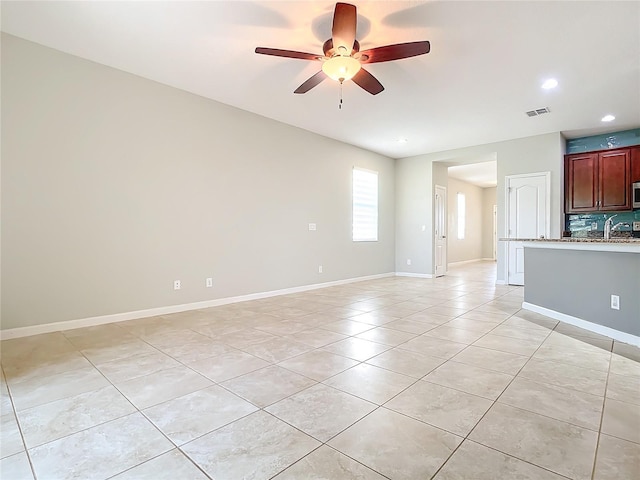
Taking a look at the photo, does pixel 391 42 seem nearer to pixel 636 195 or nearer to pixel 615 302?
pixel 615 302

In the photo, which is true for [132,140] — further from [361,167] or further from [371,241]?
[371,241]

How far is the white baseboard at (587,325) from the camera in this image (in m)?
2.94

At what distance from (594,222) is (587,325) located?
12.9 ft

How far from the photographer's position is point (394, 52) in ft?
9.27

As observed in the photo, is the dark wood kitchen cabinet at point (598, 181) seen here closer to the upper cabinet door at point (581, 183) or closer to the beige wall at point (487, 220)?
the upper cabinet door at point (581, 183)

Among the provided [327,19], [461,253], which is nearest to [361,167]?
[327,19]

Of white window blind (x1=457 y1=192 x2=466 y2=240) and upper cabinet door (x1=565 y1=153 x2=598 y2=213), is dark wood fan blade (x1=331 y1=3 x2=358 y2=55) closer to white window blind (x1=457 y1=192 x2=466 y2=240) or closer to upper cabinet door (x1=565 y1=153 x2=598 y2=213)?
upper cabinet door (x1=565 y1=153 x2=598 y2=213)

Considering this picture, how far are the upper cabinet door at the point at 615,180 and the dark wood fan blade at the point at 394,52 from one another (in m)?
5.17

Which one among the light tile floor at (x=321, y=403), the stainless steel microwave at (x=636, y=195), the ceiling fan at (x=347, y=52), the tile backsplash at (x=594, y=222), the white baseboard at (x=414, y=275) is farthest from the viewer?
the white baseboard at (x=414, y=275)

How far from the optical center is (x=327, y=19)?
9.39 feet

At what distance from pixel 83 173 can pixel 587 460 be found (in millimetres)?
4616

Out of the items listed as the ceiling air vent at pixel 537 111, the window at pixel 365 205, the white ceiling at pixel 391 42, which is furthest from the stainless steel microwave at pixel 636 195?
the window at pixel 365 205

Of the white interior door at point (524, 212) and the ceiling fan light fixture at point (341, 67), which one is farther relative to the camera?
the white interior door at point (524, 212)

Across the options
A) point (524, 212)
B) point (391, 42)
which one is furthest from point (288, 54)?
point (524, 212)
